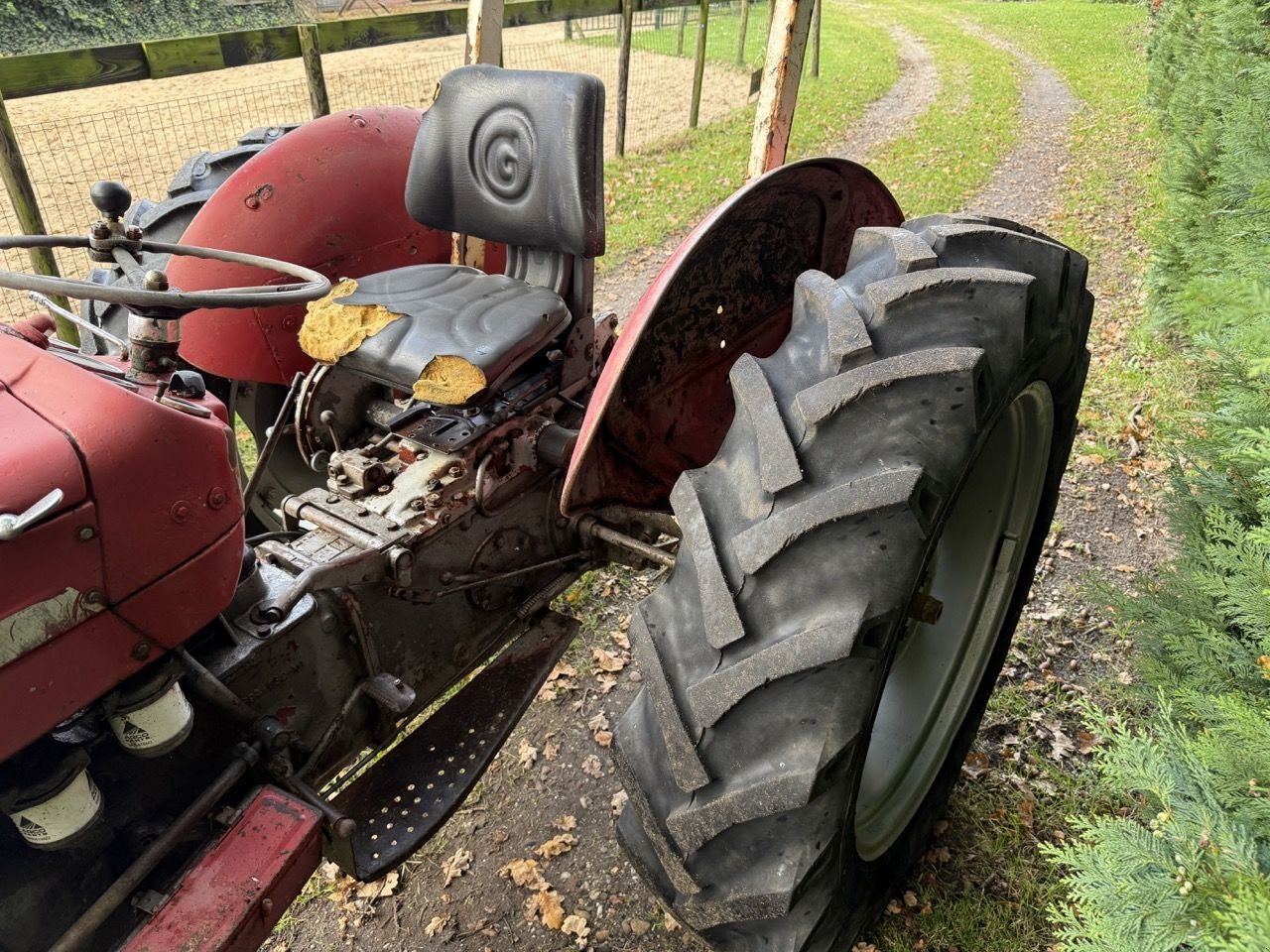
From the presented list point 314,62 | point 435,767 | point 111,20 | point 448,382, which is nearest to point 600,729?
point 435,767

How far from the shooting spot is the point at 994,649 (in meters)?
2.24

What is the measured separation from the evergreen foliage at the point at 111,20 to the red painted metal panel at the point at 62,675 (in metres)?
5.08

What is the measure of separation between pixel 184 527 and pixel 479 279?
4.69ft

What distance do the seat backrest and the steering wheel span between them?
104 cm

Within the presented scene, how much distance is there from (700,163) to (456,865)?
23.0 feet

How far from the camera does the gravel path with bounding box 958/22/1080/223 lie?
7098 millimetres

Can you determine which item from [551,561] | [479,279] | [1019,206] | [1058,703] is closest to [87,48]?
[479,279]

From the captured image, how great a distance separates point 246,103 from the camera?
8.57m

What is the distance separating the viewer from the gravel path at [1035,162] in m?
7.10

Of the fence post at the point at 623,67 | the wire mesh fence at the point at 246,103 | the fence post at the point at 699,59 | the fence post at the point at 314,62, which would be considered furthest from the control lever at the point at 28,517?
the fence post at the point at 699,59

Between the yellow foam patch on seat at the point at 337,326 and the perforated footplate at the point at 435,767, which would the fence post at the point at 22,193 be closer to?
the yellow foam patch on seat at the point at 337,326

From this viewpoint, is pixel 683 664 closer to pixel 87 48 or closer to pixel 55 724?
pixel 55 724

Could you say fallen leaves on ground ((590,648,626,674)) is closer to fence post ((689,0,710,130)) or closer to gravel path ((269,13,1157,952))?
gravel path ((269,13,1157,952))

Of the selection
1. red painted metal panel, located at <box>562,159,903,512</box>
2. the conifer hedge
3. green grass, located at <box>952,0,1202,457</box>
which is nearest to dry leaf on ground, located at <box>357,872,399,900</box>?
red painted metal panel, located at <box>562,159,903,512</box>
